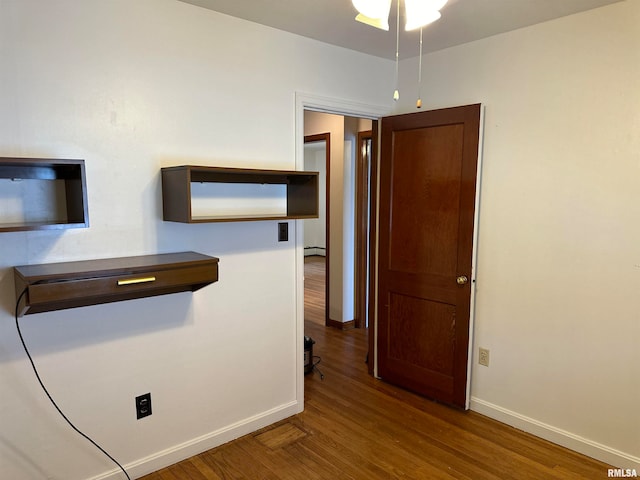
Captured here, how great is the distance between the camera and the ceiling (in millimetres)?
2158

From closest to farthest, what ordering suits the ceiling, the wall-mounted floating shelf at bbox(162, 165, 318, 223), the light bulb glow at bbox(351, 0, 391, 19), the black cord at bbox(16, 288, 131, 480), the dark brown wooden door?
the light bulb glow at bbox(351, 0, 391, 19), the black cord at bbox(16, 288, 131, 480), the wall-mounted floating shelf at bbox(162, 165, 318, 223), the ceiling, the dark brown wooden door

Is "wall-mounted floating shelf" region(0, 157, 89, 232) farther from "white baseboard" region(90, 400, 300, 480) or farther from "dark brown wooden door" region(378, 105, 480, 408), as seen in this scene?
"dark brown wooden door" region(378, 105, 480, 408)

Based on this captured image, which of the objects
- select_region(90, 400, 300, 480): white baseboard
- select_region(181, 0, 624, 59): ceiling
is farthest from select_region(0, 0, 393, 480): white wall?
select_region(181, 0, 624, 59): ceiling

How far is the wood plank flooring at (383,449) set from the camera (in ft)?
7.39

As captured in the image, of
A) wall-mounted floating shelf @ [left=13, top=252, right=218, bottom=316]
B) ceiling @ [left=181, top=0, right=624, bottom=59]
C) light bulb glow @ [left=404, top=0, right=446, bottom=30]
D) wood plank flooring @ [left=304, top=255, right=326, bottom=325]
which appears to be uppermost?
ceiling @ [left=181, top=0, right=624, bottom=59]

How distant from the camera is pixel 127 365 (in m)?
2.14

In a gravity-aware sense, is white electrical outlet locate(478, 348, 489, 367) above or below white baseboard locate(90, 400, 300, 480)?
above

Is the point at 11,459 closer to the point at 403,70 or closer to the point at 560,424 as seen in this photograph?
the point at 560,424

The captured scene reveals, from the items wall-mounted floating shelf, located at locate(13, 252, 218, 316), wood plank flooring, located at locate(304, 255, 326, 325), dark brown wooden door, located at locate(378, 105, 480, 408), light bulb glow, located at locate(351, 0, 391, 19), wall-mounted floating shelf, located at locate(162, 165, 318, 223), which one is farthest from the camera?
wood plank flooring, located at locate(304, 255, 326, 325)

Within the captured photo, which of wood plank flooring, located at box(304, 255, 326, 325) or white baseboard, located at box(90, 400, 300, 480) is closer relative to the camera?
white baseboard, located at box(90, 400, 300, 480)

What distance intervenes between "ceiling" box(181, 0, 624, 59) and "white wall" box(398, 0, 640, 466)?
4.8 inches

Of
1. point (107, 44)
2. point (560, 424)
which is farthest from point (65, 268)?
point (560, 424)

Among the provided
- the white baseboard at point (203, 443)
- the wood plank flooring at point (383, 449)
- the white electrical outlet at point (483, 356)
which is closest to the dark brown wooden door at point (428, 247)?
the white electrical outlet at point (483, 356)

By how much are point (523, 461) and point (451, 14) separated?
2482mm
